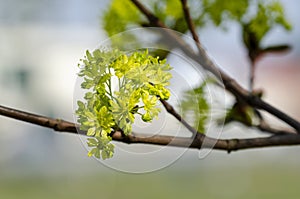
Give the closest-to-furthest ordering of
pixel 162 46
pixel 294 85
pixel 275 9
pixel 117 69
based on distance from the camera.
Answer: pixel 117 69
pixel 162 46
pixel 275 9
pixel 294 85

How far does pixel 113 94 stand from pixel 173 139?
54 millimetres

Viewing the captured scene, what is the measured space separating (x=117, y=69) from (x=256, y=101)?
176mm

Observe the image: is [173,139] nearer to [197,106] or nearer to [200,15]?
[197,106]

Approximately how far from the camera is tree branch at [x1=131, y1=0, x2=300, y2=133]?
18.7 inches

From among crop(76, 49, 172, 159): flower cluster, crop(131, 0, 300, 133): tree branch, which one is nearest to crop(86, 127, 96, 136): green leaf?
crop(76, 49, 172, 159): flower cluster

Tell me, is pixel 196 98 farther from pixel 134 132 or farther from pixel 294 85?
pixel 294 85

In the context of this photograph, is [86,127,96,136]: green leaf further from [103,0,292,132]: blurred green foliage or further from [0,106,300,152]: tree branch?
[103,0,292,132]: blurred green foliage

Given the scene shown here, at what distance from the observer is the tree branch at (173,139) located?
15.2 inches

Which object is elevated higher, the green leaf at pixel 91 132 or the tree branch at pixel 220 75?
the tree branch at pixel 220 75

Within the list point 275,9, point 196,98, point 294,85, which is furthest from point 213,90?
point 294,85

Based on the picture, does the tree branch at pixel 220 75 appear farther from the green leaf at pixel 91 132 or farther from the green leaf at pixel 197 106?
the green leaf at pixel 91 132

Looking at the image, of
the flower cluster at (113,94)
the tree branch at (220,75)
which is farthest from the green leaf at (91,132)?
the tree branch at (220,75)

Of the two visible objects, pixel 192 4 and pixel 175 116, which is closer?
pixel 175 116

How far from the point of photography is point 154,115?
39 cm
